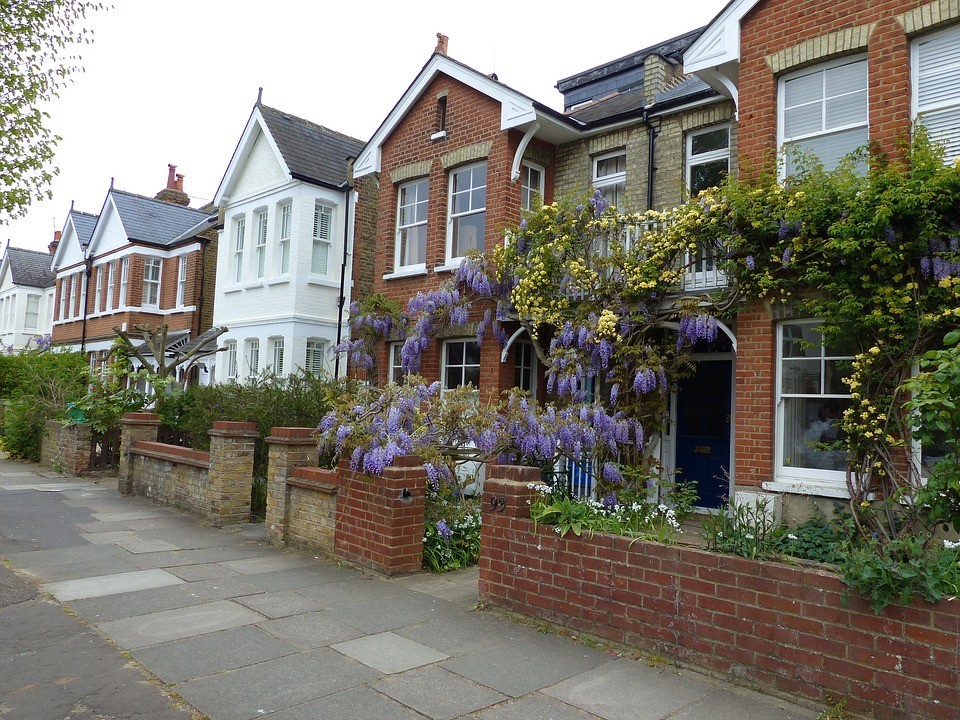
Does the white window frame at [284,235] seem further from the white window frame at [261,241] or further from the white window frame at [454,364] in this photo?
the white window frame at [454,364]

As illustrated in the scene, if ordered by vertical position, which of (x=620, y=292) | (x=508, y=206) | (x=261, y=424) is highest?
(x=508, y=206)

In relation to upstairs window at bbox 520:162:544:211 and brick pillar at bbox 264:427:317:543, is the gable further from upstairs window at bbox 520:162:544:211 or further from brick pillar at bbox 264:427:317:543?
brick pillar at bbox 264:427:317:543

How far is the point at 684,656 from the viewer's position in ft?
15.6

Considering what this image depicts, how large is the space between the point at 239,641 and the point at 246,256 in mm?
14603

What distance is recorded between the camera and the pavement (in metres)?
4.16

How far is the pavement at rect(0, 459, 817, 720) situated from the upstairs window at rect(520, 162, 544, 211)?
7.41 m

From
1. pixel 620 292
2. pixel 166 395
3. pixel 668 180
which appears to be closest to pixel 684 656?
pixel 620 292

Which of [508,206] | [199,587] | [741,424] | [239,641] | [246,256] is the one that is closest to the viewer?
[239,641]

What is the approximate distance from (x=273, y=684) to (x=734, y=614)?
9.51 ft

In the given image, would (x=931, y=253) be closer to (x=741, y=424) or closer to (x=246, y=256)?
(x=741, y=424)

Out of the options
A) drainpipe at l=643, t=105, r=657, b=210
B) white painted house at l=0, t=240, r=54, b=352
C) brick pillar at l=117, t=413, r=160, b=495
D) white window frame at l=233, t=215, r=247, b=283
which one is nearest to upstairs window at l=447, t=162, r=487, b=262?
drainpipe at l=643, t=105, r=657, b=210

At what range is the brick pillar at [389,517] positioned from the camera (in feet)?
22.9

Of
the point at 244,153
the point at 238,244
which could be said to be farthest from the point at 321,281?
the point at 244,153

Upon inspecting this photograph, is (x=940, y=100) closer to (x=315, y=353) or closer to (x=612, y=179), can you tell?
(x=612, y=179)
